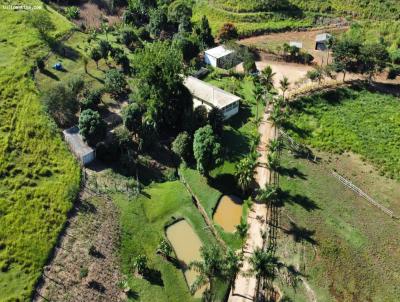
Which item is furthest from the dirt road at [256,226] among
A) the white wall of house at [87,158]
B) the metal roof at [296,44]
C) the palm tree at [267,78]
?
the white wall of house at [87,158]

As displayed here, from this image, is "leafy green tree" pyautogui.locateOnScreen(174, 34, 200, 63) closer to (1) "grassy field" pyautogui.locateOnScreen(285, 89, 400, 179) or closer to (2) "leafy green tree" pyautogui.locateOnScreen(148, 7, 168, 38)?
(2) "leafy green tree" pyautogui.locateOnScreen(148, 7, 168, 38)

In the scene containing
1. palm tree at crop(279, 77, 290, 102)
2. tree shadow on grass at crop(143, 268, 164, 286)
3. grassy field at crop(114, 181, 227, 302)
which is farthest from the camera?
palm tree at crop(279, 77, 290, 102)

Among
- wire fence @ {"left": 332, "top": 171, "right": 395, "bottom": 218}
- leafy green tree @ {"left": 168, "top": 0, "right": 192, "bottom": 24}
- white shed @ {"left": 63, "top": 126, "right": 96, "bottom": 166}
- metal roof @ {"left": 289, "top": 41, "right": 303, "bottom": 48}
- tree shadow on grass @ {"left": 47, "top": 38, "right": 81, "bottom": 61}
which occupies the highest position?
leafy green tree @ {"left": 168, "top": 0, "right": 192, "bottom": 24}

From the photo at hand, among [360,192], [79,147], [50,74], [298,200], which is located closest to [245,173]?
[298,200]

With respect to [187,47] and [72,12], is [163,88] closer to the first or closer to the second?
[187,47]

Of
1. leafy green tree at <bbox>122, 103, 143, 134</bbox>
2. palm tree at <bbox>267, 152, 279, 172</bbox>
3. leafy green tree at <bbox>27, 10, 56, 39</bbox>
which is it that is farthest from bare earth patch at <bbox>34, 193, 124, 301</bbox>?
leafy green tree at <bbox>27, 10, 56, 39</bbox>

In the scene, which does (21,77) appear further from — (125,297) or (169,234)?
(125,297)

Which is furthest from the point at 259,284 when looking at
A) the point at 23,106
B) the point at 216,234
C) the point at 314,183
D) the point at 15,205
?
the point at 23,106
